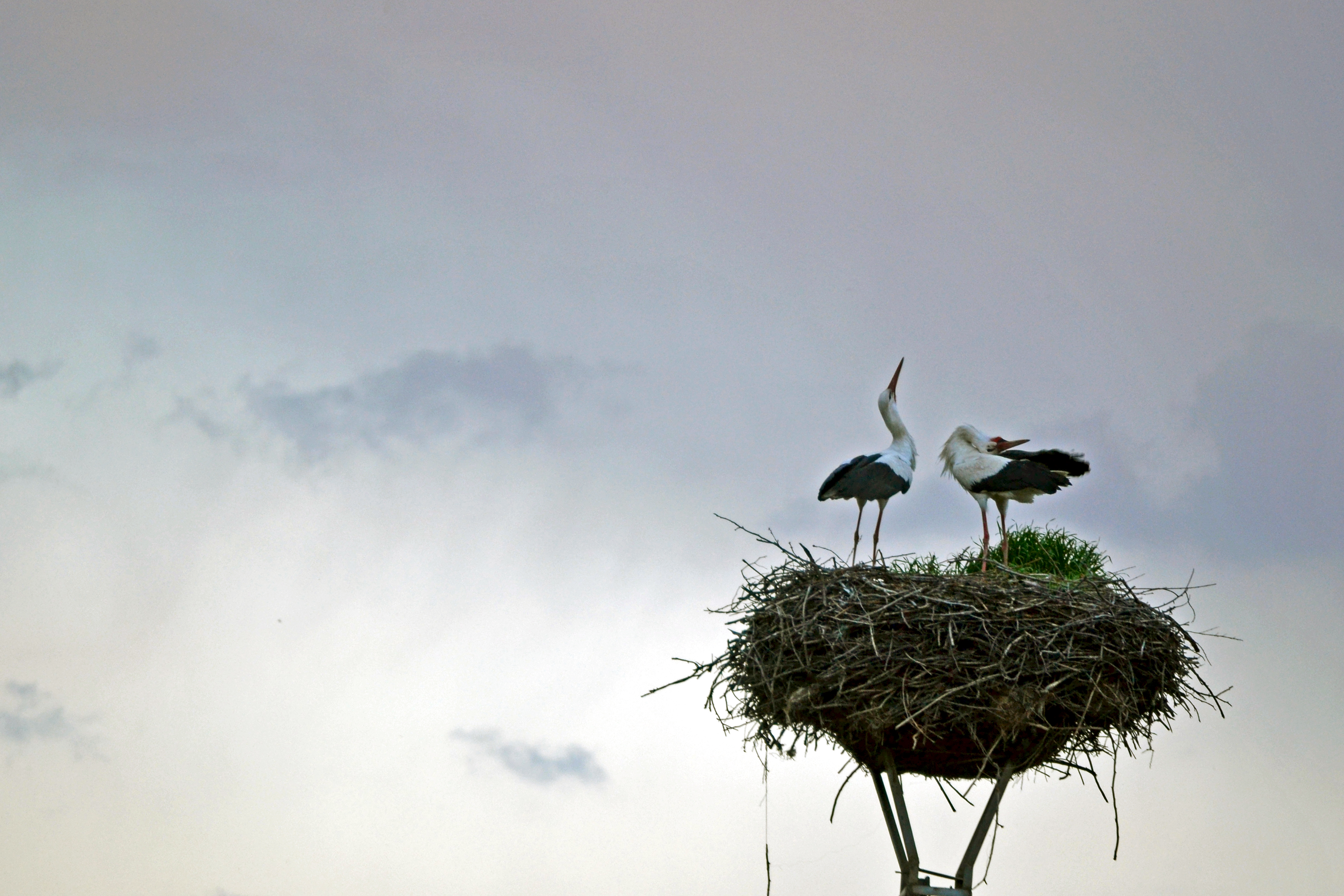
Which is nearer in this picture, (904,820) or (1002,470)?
(904,820)

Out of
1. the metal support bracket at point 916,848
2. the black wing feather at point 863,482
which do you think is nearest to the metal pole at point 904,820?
the metal support bracket at point 916,848

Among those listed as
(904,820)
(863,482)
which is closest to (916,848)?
(904,820)

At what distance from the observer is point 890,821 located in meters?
9.76

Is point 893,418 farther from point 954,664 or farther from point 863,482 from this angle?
point 954,664

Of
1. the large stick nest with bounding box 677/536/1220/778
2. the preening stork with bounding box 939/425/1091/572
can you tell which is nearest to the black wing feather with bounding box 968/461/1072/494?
the preening stork with bounding box 939/425/1091/572

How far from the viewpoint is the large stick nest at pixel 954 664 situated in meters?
8.80

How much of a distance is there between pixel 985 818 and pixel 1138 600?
77.2 inches

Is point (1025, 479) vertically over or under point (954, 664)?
over

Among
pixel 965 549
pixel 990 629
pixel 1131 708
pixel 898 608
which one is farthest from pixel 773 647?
pixel 965 549

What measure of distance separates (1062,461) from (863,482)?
1794 mm

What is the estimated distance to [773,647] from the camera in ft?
30.6

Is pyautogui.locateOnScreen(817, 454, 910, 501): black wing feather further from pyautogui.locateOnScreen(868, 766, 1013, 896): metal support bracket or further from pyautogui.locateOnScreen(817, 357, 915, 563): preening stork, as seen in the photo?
pyautogui.locateOnScreen(868, 766, 1013, 896): metal support bracket

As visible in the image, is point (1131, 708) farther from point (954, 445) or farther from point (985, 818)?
point (954, 445)

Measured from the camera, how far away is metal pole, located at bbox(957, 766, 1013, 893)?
368 inches
